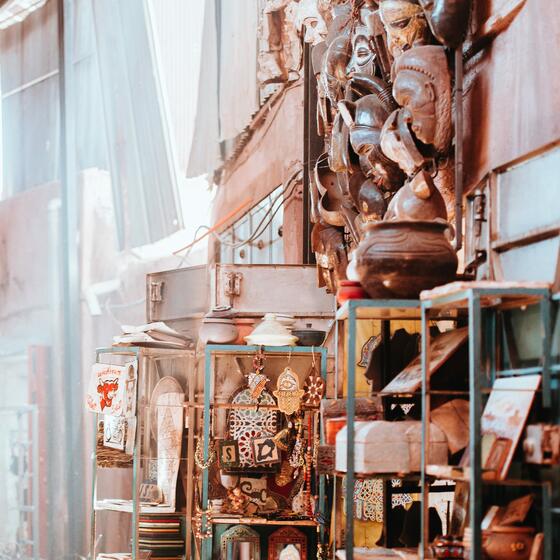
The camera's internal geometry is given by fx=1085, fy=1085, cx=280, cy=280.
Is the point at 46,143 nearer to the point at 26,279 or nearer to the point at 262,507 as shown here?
the point at 26,279

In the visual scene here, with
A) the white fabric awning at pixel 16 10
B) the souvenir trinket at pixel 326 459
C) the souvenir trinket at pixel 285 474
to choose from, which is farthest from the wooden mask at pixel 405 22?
the white fabric awning at pixel 16 10

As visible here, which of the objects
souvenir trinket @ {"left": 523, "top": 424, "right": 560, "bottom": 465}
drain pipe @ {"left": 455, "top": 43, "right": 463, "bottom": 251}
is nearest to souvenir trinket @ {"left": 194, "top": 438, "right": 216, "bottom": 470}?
drain pipe @ {"left": 455, "top": 43, "right": 463, "bottom": 251}

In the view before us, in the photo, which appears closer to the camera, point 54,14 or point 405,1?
point 405,1

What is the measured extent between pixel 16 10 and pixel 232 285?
648 centimetres

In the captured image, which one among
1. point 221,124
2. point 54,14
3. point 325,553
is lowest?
point 325,553

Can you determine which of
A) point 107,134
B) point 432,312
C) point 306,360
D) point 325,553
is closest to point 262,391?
point 306,360

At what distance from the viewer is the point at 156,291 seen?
883cm

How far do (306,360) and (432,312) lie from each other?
10.4ft

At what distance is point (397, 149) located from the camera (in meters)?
4.63

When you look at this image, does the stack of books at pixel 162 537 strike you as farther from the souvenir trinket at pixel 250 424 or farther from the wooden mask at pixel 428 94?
the wooden mask at pixel 428 94

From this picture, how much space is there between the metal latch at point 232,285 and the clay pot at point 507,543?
3986 millimetres

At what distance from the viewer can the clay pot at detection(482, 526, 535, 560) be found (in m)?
3.39

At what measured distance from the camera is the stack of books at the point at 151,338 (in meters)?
7.10

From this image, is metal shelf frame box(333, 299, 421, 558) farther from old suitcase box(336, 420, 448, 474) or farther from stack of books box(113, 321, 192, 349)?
stack of books box(113, 321, 192, 349)
